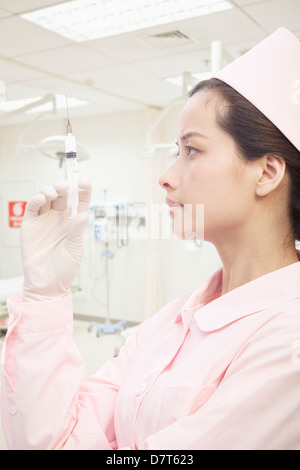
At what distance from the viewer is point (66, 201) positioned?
829 mm

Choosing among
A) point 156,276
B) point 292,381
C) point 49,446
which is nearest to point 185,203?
point 292,381

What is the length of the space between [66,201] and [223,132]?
0.32m

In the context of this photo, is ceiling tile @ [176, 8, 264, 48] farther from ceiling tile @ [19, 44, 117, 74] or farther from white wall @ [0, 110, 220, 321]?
white wall @ [0, 110, 220, 321]

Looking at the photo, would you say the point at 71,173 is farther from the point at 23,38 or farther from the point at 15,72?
the point at 15,72

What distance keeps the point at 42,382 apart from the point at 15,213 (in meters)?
4.71

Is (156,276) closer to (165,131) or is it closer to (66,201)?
(165,131)

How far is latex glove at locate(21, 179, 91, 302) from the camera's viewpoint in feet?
2.64

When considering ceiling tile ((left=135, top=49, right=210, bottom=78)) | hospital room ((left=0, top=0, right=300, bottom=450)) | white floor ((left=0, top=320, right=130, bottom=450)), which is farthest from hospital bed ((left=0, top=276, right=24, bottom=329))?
ceiling tile ((left=135, top=49, right=210, bottom=78))

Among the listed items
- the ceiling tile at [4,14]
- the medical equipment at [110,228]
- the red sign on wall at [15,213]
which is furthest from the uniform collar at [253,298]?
the red sign on wall at [15,213]

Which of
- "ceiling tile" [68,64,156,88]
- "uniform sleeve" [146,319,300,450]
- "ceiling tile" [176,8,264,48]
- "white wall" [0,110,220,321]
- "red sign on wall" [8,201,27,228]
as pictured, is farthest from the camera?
"red sign on wall" [8,201,27,228]

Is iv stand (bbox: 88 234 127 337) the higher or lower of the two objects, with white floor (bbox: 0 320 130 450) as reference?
higher

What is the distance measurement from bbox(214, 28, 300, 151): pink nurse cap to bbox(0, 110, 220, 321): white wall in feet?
11.1

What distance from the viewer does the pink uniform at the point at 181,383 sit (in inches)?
23.8
